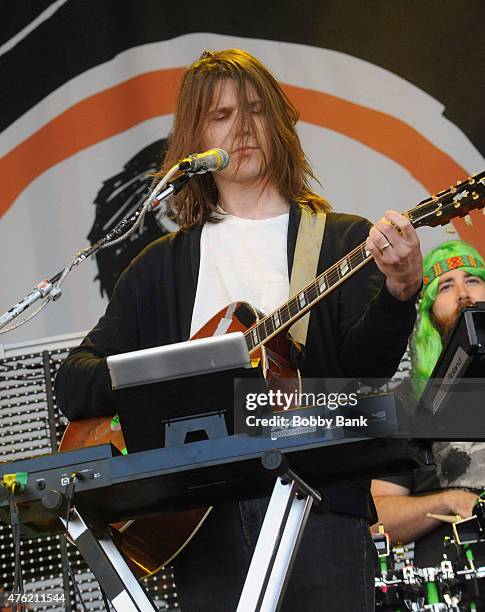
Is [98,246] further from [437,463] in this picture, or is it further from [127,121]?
[127,121]

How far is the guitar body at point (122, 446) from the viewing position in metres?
2.05

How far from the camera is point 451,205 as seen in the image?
2.28 meters

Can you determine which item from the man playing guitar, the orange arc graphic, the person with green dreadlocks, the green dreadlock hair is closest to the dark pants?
the man playing guitar

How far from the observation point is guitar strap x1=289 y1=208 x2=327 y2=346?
235 centimetres

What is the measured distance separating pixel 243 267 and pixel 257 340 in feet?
0.89

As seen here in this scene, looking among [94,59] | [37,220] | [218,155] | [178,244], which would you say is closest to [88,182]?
[37,220]

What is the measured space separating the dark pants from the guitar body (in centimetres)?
4

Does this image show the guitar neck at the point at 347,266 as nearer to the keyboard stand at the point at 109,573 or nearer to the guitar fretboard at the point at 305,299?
the guitar fretboard at the point at 305,299

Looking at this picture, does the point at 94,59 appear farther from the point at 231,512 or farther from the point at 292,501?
the point at 292,501

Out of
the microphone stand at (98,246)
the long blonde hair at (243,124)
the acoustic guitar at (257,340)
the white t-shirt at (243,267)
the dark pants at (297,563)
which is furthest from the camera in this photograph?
the long blonde hair at (243,124)

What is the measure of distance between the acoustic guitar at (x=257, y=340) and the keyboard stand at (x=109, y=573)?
27 cm

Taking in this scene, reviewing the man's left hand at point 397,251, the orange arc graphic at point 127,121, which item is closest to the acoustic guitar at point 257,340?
the man's left hand at point 397,251

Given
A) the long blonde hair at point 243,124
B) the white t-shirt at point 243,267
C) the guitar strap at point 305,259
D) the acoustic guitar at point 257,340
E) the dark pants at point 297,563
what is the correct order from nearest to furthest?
the dark pants at point 297,563, the acoustic guitar at point 257,340, the guitar strap at point 305,259, the white t-shirt at point 243,267, the long blonde hair at point 243,124

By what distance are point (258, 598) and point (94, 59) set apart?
125 inches
